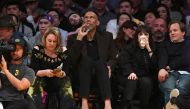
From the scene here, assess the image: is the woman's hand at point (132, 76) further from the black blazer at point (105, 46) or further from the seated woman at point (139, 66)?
the black blazer at point (105, 46)

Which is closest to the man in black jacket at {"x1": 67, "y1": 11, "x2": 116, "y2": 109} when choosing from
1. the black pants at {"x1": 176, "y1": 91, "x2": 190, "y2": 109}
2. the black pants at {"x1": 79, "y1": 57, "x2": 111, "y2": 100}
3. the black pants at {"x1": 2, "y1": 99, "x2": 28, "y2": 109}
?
the black pants at {"x1": 79, "y1": 57, "x2": 111, "y2": 100}

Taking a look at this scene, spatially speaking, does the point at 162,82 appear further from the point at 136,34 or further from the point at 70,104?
the point at 70,104

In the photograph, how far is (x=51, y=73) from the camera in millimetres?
7879

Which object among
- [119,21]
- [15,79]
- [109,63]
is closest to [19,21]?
[119,21]

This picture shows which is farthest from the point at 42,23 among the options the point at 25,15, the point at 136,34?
the point at 136,34

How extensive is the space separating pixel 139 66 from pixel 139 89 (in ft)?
1.25

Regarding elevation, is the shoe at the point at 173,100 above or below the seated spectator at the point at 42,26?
below

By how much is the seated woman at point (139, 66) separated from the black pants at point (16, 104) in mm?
1778

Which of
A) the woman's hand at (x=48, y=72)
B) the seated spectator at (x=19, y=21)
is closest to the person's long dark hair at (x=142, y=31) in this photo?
the woman's hand at (x=48, y=72)

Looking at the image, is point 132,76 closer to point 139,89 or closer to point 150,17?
point 139,89

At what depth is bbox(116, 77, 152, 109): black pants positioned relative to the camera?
27.1 feet

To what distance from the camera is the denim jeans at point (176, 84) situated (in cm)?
813

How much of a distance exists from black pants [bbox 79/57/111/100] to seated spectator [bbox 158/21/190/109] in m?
0.77

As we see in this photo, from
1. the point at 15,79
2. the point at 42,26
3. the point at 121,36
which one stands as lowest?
the point at 15,79
